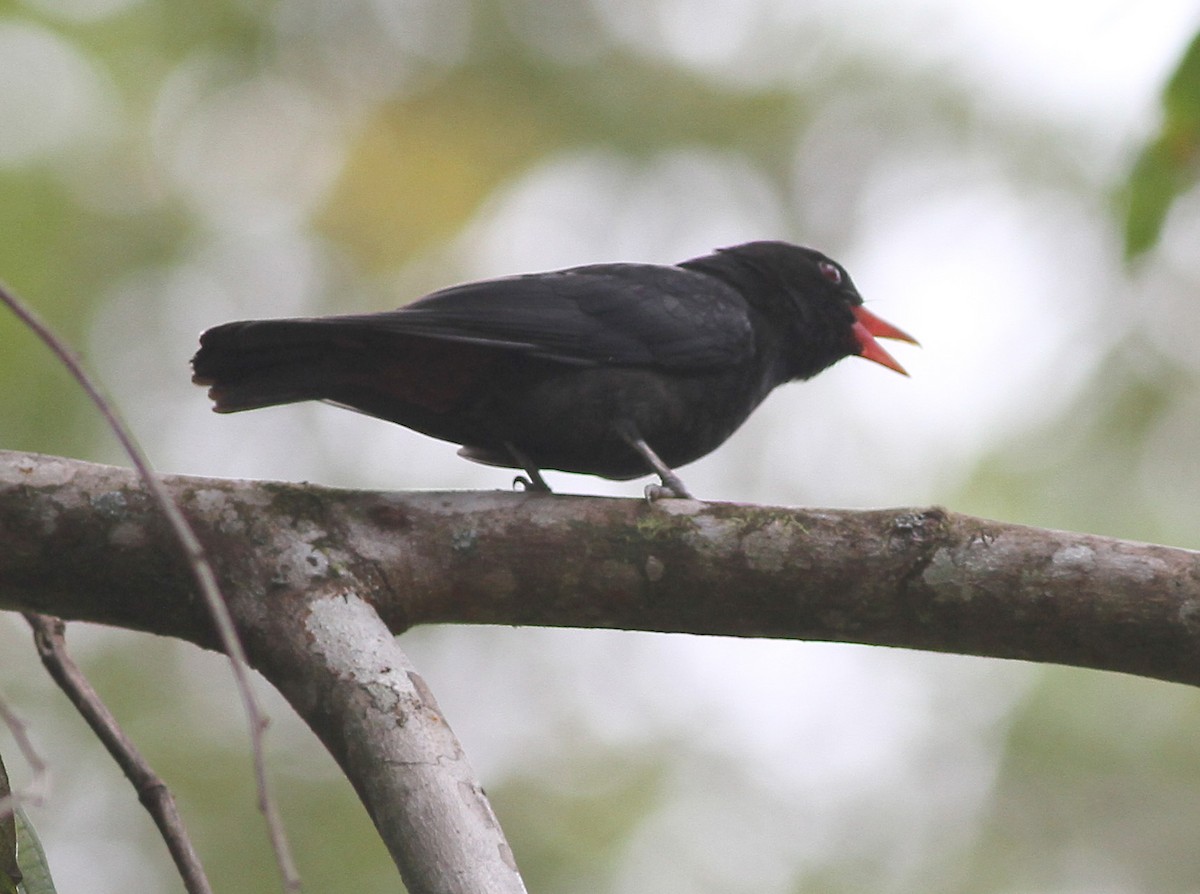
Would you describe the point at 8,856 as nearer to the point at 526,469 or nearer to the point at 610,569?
the point at 610,569

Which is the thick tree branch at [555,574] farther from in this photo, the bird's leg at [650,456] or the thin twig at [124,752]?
the bird's leg at [650,456]

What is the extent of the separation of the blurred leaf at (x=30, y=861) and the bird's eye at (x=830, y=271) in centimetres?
306

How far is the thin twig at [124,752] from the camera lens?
2.26m

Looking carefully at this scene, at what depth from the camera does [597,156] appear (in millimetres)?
9141

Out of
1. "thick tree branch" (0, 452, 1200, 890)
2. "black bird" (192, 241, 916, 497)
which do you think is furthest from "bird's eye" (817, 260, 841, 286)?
"thick tree branch" (0, 452, 1200, 890)

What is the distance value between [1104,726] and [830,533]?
5.52 meters

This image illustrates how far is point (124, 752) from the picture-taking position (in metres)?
2.46

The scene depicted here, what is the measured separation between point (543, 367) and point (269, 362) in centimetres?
73

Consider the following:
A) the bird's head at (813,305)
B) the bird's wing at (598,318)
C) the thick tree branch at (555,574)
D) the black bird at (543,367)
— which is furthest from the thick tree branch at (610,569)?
the bird's head at (813,305)

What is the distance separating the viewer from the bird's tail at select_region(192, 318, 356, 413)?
3.02m

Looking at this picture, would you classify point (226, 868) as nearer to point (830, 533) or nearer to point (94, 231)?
point (94, 231)

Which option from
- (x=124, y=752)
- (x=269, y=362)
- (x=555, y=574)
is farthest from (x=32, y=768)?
(x=269, y=362)

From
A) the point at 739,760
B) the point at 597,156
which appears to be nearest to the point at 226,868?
the point at 739,760

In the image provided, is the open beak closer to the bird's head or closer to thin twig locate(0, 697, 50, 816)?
the bird's head
